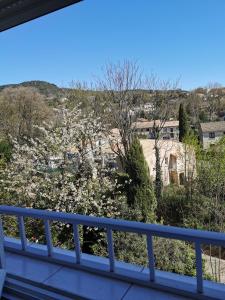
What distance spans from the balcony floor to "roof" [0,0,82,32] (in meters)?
1.47

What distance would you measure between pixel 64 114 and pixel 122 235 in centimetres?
397

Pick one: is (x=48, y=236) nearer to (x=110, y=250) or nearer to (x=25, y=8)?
(x=110, y=250)

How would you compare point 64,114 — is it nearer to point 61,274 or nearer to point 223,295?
point 61,274

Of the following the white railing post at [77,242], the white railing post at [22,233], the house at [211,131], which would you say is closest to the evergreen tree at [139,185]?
the white railing post at [22,233]

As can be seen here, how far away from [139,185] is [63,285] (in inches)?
329

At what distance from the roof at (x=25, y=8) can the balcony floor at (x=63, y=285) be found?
4.81ft

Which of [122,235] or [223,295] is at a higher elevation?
→ [223,295]

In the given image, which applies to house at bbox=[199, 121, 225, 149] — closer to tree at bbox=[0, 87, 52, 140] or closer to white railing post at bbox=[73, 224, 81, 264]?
tree at bbox=[0, 87, 52, 140]

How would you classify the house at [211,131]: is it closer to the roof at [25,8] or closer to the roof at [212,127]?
the roof at [212,127]

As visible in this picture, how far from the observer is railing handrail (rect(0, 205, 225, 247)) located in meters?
1.49

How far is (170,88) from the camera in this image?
15305 millimetres

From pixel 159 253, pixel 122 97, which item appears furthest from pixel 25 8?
pixel 122 97

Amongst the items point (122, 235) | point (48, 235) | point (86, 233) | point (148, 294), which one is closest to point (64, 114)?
point (86, 233)

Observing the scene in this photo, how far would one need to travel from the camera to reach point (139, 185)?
33.5 feet
